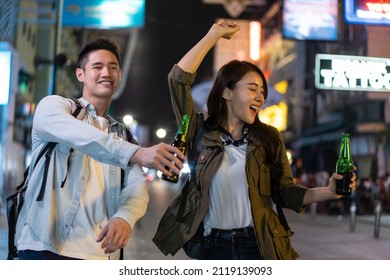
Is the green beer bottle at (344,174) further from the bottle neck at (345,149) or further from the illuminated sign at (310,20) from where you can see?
the illuminated sign at (310,20)

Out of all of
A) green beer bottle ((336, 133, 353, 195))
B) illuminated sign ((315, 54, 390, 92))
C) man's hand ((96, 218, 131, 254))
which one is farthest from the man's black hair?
illuminated sign ((315, 54, 390, 92))

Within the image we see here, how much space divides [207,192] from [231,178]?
0.31 ft

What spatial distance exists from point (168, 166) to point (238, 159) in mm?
478

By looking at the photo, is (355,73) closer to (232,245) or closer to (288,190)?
(288,190)

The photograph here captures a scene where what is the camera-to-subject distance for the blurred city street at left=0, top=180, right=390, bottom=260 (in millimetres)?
4805

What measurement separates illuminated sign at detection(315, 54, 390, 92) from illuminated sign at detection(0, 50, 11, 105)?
189cm

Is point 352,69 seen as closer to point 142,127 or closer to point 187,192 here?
point 187,192

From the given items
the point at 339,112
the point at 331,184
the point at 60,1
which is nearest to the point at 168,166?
the point at 331,184

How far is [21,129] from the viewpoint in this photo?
695 cm

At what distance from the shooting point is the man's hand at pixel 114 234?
4.55ft

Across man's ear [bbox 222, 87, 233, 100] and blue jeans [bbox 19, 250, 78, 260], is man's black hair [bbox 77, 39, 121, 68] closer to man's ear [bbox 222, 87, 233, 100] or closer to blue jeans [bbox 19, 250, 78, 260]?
man's ear [bbox 222, 87, 233, 100]

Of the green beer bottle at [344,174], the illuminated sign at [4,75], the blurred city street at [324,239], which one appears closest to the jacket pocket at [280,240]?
the green beer bottle at [344,174]

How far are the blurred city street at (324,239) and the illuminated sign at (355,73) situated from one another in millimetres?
1537

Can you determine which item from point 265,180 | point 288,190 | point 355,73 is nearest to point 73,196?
point 265,180
